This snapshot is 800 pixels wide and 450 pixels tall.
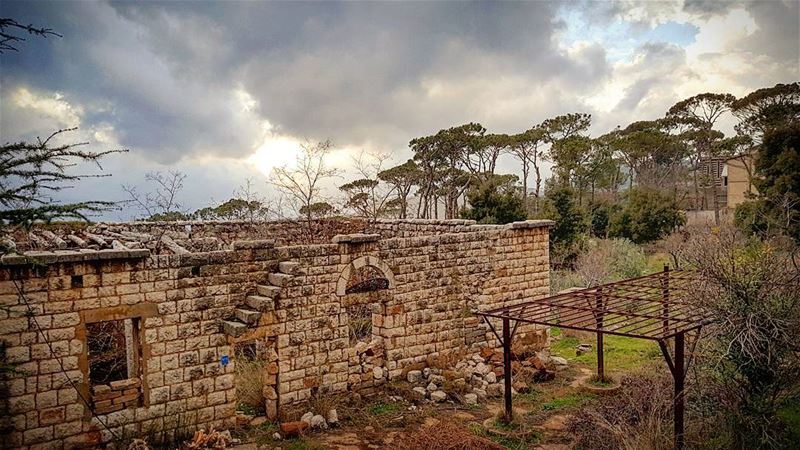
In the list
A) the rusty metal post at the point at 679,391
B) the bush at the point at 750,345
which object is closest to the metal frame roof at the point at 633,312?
the rusty metal post at the point at 679,391

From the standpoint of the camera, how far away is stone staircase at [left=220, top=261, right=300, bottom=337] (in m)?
8.34

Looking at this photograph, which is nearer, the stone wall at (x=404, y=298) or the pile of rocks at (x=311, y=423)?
the pile of rocks at (x=311, y=423)

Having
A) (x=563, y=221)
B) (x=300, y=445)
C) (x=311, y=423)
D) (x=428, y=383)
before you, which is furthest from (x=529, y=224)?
(x=563, y=221)

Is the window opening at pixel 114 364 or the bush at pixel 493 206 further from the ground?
the bush at pixel 493 206

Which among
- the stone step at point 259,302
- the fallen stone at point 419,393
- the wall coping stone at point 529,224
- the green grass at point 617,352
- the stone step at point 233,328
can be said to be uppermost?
the wall coping stone at point 529,224

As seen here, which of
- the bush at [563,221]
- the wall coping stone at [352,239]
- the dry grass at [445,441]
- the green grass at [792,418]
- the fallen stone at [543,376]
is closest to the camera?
the green grass at [792,418]

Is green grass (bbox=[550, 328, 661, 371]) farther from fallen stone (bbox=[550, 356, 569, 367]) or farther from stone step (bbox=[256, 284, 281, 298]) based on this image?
stone step (bbox=[256, 284, 281, 298])

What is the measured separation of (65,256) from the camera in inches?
278

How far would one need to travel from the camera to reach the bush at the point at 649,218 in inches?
1121

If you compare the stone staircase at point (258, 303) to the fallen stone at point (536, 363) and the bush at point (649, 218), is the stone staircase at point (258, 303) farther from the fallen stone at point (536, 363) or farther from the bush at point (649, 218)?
the bush at point (649, 218)

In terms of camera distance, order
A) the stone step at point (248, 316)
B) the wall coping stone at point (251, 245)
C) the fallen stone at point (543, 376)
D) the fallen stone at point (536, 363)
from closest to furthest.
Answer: the stone step at point (248, 316) → the wall coping stone at point (251, 245) → the fallen stone at point (543, 376) → the fallen stone at point (536, 363)

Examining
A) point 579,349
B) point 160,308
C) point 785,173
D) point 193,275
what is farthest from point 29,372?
point 785,173

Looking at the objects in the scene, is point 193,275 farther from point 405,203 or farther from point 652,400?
point 405,203

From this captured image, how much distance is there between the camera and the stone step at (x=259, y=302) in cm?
848
